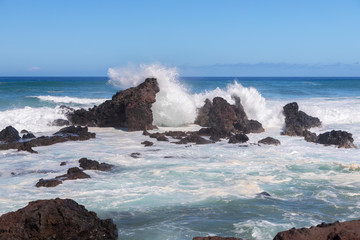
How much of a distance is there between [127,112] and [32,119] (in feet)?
16.8

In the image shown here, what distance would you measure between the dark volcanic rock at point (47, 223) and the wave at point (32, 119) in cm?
1387

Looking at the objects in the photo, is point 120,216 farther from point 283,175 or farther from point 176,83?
point 176,83

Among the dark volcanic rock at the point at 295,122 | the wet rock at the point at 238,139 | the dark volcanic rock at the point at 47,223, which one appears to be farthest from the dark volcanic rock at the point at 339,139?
the dark volcanic rock at the point at 47,223

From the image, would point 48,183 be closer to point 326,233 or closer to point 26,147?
point 26,147

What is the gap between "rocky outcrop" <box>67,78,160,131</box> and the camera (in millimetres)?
18297

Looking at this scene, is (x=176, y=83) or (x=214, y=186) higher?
(x=176, y=83)

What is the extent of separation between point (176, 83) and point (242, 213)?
15.5 meters

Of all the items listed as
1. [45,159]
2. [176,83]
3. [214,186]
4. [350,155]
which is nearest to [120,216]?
[214,186]

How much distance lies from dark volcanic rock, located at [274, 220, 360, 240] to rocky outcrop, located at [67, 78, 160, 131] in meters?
14.1

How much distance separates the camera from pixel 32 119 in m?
20.9

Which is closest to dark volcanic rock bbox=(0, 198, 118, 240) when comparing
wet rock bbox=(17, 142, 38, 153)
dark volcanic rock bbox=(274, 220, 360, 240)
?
dark volcanic rock bbox=(274, 220, 360, 240)

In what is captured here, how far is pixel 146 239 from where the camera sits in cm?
642

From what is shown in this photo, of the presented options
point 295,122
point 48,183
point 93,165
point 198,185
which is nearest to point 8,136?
point 93,165

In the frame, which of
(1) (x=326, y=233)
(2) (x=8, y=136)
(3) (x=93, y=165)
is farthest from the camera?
(2) (x=8, y=136)
